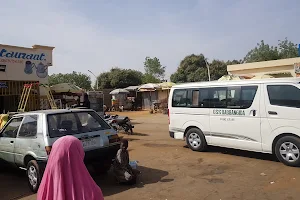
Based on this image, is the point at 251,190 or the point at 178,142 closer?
the point at 251,190

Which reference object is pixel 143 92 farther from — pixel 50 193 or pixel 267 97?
pixel 50 193

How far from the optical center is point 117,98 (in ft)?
109

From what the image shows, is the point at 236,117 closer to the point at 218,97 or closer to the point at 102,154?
the point at 218,97

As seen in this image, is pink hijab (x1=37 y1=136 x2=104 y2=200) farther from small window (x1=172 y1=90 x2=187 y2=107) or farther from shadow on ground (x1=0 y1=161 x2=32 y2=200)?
small window (x1=172 y1=90 x2=187 y2=107)

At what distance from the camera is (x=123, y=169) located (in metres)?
6.51

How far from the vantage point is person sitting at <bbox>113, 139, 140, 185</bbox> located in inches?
252

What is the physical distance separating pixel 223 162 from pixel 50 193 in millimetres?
5744

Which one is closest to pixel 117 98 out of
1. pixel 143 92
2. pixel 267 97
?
pixel 143 92

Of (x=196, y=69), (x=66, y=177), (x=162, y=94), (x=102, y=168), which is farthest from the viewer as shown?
(x=196, y=69)

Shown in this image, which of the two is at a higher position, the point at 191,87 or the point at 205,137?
the point at 191,87

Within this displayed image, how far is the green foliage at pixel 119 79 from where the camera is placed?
44688 mm

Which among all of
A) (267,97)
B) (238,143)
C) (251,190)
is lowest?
(251,190)

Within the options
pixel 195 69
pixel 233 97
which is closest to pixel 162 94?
pixel 195 69

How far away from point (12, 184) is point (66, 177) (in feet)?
15.8
